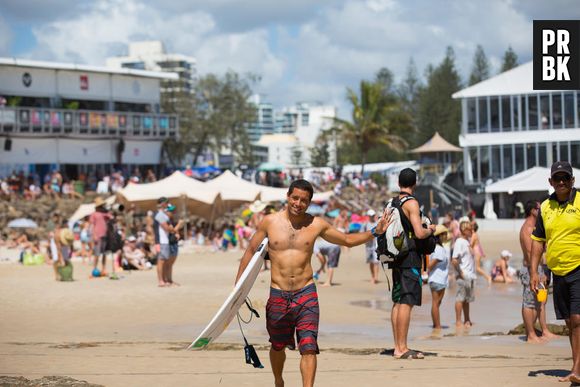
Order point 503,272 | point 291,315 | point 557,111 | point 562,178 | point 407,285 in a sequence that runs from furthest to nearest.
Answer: point 557,111, point 503,272, point 407,285, point 562,178, point 291,315

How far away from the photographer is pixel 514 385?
799 cm

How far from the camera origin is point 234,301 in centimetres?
764

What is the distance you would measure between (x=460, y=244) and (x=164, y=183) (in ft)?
74.2

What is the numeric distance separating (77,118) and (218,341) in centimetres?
4532

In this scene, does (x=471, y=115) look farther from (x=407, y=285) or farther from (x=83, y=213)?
(x=407, y=285)

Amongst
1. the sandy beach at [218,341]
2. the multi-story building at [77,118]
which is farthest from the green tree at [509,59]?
the sandy beach at [218,341]

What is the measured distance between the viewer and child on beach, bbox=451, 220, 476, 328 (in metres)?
13.1

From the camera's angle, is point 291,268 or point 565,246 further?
point 565,246

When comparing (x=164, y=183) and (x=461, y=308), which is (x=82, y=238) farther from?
(x=461, y=308)

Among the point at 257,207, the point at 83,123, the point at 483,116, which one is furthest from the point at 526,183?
the point at 83,123

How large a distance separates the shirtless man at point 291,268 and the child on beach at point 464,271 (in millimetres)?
5571

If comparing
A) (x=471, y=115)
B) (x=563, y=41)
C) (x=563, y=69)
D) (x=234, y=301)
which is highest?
(x=471, y=115)

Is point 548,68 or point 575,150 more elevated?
point 575,150

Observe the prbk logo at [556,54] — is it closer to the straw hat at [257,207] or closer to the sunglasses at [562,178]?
the sunglasses at [562,178]
